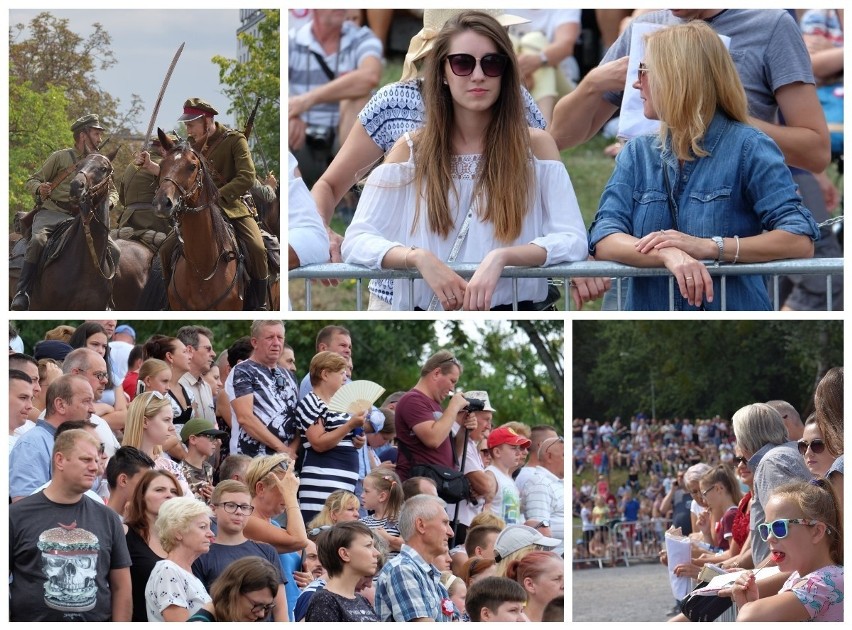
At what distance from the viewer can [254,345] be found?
6.61 m

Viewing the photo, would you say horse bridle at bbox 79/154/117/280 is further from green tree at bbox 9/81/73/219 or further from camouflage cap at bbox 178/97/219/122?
camouflage cap at bbox 178/97/219/122

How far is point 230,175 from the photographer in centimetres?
660

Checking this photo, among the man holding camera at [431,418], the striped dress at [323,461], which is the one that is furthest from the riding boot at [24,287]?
the man holding camera at [431,418]

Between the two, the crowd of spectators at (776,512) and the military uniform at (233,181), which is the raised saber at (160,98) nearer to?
the military uniform at (233,181)

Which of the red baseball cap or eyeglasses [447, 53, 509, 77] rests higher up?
eyeglasses [447, 53, 509, 77]

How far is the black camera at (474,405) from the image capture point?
6.72m

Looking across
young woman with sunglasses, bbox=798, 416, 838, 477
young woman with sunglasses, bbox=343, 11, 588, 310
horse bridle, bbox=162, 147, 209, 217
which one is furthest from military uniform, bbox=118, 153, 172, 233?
young woman with sunglasses, bbox=798, 416, 838, 477

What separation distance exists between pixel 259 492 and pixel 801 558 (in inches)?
86.7

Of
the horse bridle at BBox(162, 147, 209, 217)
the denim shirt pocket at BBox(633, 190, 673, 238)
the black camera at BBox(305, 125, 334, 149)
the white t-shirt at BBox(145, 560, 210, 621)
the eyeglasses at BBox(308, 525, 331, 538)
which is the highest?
the black camera at BBox(305, 125, 334, 149)

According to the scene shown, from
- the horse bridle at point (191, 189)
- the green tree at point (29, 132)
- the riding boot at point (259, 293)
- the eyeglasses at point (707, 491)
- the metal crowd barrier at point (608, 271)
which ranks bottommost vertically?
the eyeglasses at point (707, 491)

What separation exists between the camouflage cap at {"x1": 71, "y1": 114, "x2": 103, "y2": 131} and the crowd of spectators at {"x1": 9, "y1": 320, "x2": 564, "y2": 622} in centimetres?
89

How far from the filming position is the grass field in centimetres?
992

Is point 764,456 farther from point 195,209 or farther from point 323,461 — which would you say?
point 195,209

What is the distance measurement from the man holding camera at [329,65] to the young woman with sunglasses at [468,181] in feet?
3.28
